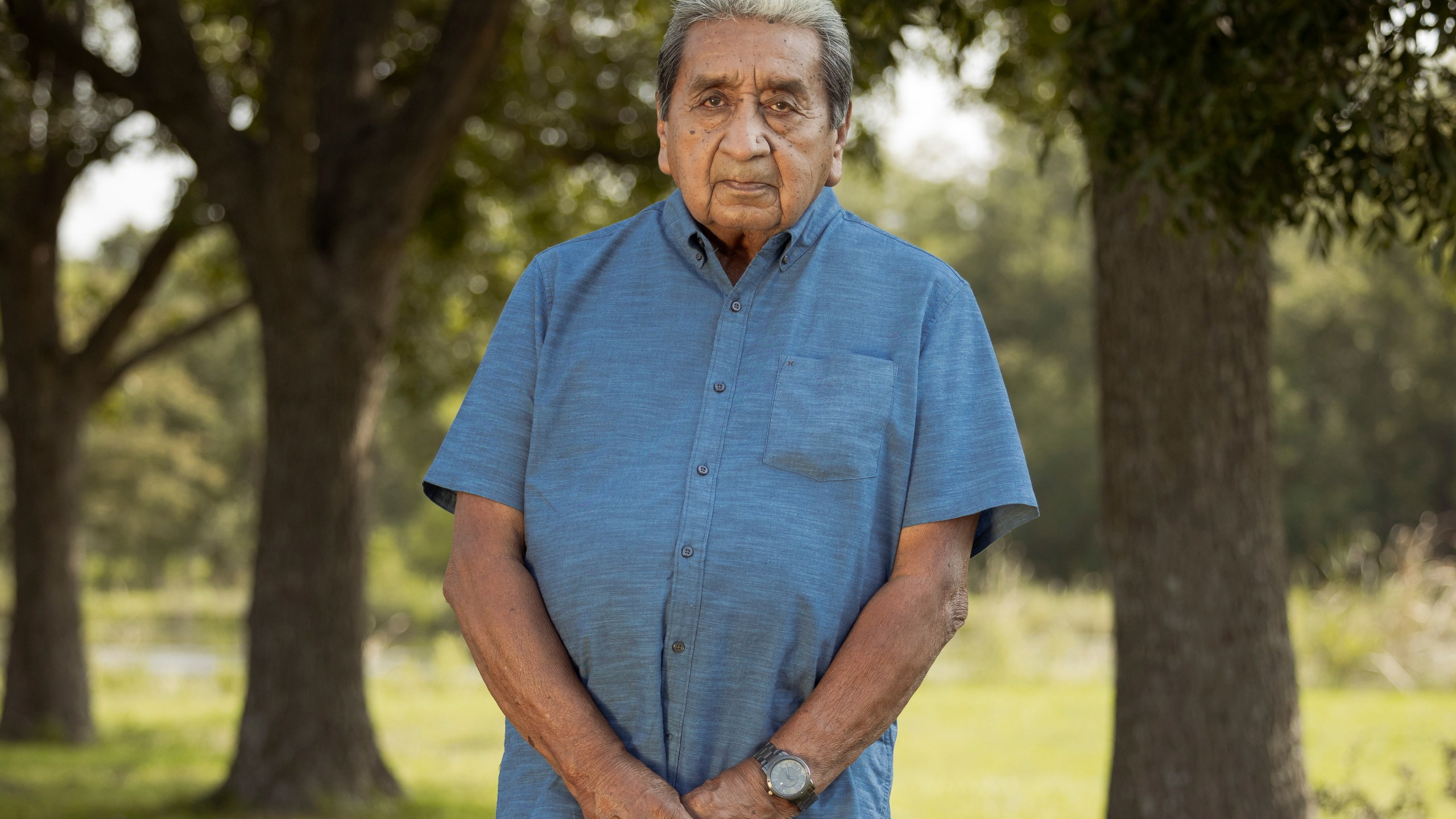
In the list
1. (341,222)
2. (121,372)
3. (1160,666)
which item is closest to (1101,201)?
(1160,666)

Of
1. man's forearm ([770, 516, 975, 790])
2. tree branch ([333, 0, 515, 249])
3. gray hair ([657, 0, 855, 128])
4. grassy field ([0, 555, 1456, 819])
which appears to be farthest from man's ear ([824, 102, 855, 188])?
tree branch ([333, 0, 515, 249])

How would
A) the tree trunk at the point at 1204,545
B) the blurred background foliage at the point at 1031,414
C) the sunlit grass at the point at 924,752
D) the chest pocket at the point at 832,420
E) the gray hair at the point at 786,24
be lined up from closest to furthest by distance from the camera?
the chest pocket at the point at 832,420
the gray hair at the point at 786,24
the tree trunk at the point at 1204,545
the sunlit grass at the point at 924,752
the blurred background foliage at the point at 1031,414

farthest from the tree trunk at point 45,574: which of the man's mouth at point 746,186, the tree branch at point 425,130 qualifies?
the man's mouth at point 746,186

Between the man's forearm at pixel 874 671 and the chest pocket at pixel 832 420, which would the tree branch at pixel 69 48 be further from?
the man's forearm at pixel 874 671

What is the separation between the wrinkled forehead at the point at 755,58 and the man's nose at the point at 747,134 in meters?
0.03

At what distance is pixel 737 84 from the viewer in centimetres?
197

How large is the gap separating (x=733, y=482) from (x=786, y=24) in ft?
2.22

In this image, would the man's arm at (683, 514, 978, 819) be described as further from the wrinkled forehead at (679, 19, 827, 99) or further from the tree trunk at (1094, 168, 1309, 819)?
the tree trunk at (1094, 168, 1309, 819)

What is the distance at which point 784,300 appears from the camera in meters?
1.98

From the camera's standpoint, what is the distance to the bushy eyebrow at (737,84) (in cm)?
196

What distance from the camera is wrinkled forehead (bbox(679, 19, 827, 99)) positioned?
196cm

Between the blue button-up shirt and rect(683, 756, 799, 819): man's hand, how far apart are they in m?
0.06

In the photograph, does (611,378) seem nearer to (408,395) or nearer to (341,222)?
(341,222)

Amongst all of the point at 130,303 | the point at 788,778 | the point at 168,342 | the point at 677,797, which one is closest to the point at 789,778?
the point at 788,778
